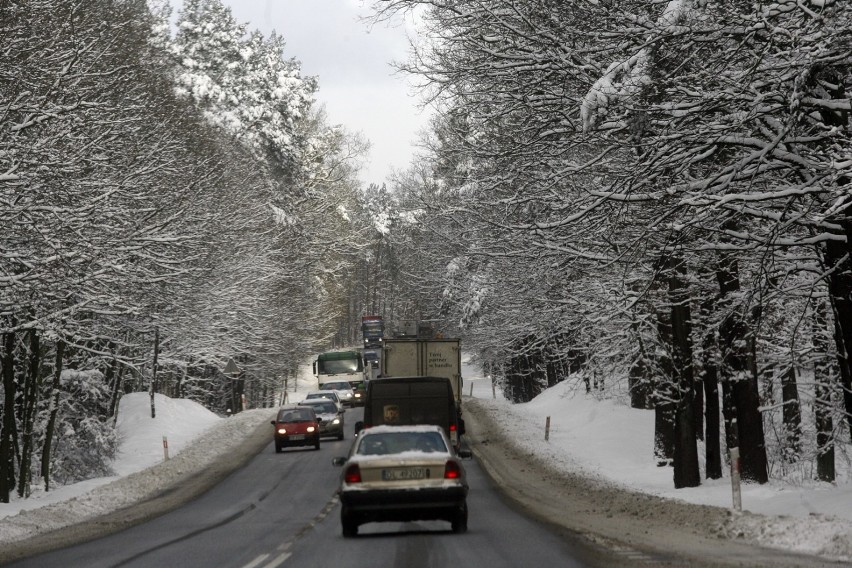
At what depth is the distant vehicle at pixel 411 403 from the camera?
27.5 meters

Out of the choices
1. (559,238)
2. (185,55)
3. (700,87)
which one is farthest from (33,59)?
(185,55)

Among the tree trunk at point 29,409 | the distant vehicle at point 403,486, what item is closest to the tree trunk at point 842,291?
the distant vehicle at point 403,486

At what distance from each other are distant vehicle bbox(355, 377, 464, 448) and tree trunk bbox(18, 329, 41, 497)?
8249 mm

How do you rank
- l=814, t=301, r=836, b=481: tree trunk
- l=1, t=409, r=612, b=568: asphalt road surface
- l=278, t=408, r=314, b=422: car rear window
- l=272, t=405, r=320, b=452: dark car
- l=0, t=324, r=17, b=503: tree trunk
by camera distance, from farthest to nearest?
1. l=278, t=408, r=314, b=422: car rear window
2. l=272, t=405, r=320, b=452: dark car
3. l=0, t=324, r=17, b=503: tree trunk
4. l=814, t=301, r=836, b=481: tree trunk
5. l=1, t=409, r=612, b=568: asphalt road surface

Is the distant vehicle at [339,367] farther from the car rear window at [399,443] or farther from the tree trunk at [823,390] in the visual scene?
the car rear window at [399,443]

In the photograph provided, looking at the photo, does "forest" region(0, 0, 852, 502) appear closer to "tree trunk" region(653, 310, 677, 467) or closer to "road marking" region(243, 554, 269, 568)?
"tree trunk" region(653, 310, 677, 467)

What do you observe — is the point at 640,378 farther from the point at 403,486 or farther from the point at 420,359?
the point at 420,359

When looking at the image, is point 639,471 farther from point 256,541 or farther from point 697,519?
point 256,541

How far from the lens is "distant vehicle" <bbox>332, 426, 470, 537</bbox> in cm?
1570

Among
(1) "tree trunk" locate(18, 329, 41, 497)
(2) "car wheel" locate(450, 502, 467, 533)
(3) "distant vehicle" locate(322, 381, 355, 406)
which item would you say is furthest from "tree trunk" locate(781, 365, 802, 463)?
(3) "distant vehicle" locate(322, 381, 355, 406)

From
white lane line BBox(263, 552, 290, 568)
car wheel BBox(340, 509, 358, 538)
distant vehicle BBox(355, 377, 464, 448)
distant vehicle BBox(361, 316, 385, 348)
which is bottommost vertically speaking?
white lane line BBox(263, 552, 290, 568)

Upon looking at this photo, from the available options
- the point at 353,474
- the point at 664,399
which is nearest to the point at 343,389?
the point at 664,399

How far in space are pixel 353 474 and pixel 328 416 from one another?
2990cm

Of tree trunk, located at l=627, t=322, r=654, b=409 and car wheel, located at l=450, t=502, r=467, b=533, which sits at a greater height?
tree trunk, located at l=627, t=322, r=654, b=409
